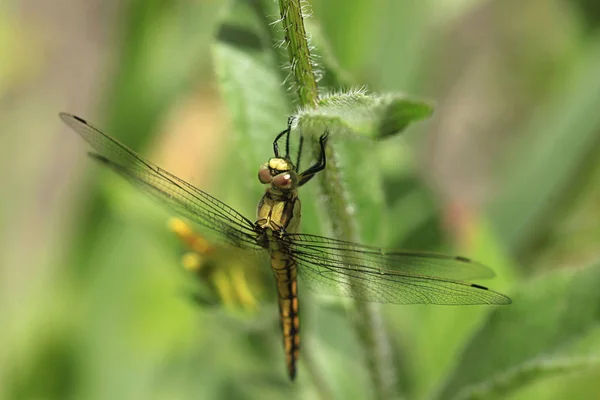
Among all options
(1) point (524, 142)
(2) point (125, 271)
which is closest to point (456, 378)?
(1) point (524, 142)

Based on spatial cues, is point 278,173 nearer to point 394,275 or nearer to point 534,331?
point 394,275

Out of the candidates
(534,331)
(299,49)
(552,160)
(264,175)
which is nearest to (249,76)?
(264,175)

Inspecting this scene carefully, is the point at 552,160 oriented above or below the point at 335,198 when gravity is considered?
above

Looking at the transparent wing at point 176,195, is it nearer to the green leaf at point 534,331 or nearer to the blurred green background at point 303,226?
the blurred green background at point 303,226

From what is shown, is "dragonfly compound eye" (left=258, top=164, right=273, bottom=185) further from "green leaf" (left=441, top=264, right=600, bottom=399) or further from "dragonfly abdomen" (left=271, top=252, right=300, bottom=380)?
"green leaf" (left=441, top=264, right=600, bottom=399)

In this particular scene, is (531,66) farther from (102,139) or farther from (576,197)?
(102,139)

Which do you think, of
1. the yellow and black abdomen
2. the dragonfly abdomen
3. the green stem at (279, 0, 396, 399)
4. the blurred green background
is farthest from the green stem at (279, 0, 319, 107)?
the dragonfly abdomen

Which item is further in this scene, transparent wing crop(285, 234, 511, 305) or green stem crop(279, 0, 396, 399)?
transparent wing crop(285, 234, 511, 305)
